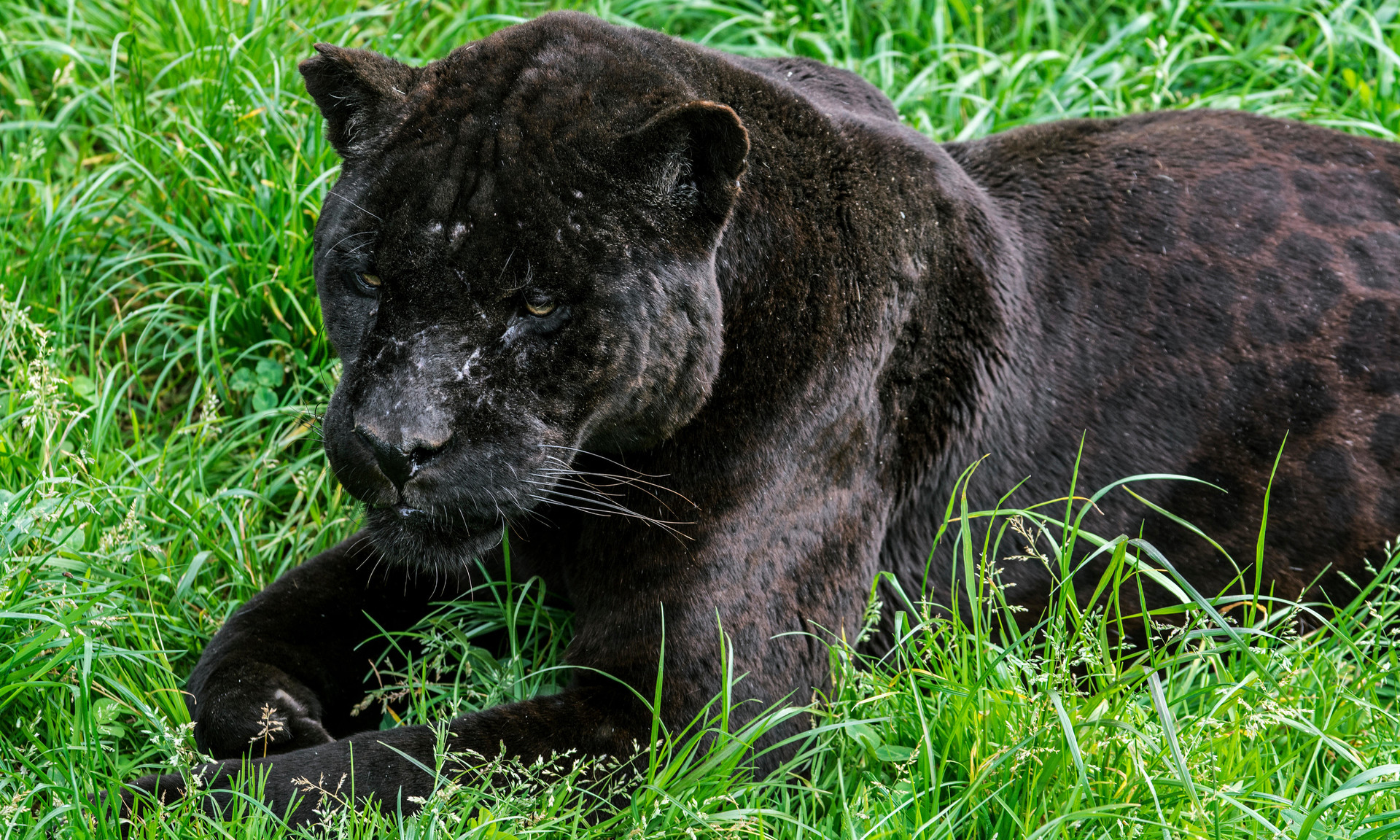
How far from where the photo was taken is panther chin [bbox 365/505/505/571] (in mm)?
3016

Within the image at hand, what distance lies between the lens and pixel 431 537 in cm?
305

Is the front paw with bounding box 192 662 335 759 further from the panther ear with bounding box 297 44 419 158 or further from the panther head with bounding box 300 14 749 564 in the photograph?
the panther ear with bounding box 297 44 419 158

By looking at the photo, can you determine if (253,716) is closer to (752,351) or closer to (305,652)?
(305,652)

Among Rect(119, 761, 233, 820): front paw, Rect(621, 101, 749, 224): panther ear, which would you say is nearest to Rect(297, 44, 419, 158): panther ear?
Rect(621, 101, 749, 224): panther ear

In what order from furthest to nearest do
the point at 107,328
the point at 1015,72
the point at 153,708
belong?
the point at 1015,72
the point at 107,328
the point at 153,708

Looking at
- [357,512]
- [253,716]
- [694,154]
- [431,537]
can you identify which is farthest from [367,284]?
[357,512]

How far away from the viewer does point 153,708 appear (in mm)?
3361

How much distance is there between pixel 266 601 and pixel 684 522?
124 cm

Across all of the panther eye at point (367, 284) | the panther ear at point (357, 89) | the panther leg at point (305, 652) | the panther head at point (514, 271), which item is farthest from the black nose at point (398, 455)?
the panther ear at point (357, 89)

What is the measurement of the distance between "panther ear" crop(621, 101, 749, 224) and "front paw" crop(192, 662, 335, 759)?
1.52 m

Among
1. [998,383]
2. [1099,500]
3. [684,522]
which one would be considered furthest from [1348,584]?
[684,522]

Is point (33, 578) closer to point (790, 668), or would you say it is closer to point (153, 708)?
point (153, 708)

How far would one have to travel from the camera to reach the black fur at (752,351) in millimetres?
2857

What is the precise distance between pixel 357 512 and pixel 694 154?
5.76 ft
